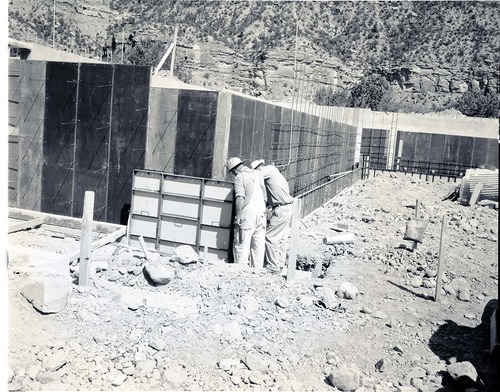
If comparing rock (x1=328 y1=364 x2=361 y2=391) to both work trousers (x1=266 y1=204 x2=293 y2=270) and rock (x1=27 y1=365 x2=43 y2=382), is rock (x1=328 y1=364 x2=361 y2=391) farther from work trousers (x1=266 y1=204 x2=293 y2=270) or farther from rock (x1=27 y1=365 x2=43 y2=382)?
work trousers (x1=266 y1=204 x2=293 y2=270)

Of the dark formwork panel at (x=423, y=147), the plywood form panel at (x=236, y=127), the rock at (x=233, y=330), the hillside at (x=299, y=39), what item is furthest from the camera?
the hillside at (x=299, y=39)

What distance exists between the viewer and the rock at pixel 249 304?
21.5ft

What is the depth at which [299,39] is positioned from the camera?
59688 mm

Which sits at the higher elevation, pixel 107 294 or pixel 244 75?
pixel 244 75

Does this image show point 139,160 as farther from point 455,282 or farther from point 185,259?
point 455,282

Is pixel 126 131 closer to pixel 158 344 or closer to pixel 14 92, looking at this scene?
pixel 14 92

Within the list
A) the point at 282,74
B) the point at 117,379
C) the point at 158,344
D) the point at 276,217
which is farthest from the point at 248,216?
the point at 282,74

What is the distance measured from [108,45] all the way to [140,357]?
54.4 m

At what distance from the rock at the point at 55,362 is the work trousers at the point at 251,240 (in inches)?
145

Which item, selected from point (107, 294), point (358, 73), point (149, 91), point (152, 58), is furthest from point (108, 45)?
point (107, 294)

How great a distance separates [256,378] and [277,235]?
12.9 feet

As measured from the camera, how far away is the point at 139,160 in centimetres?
974

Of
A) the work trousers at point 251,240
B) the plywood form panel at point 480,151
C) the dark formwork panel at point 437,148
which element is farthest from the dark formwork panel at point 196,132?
the plywood form panel at point 480,151

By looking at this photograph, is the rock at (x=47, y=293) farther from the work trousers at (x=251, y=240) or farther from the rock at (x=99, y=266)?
the work trousers at (x=251, y=240)
